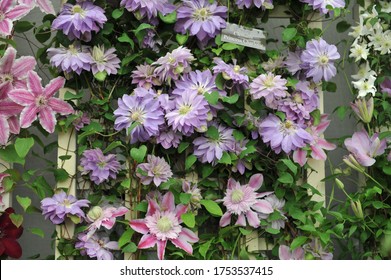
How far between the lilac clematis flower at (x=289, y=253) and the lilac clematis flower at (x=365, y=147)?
0.30 meters

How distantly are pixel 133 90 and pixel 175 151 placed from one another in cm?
21

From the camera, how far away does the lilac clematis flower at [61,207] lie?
1.61m

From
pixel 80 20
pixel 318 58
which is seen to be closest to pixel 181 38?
pixel 80 20

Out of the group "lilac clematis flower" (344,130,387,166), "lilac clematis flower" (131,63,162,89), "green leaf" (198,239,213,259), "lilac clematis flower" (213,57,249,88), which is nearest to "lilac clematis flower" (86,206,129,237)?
"green leaf" (198,239,213,259)

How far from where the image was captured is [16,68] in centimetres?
165

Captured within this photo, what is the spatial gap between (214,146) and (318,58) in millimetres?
370

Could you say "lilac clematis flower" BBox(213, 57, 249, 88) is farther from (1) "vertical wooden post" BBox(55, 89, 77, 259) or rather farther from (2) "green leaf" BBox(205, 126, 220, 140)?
(1) "vertical wooden post" BBox(55, 89, 77, 259)

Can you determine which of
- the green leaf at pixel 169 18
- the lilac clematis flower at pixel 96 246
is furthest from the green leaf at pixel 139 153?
the green leaf at pixel 169 18

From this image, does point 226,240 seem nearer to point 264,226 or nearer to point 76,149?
point 264,226

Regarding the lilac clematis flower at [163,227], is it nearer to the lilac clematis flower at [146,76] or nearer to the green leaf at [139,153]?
the green leaf at [139,153]

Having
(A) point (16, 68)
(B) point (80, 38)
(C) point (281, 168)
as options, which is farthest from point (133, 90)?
(C) point (281, 168)

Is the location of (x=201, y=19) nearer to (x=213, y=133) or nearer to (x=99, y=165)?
(x=213, y=133)

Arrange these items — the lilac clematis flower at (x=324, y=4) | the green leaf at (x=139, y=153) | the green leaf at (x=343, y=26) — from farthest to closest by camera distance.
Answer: the green leaf at (x=343, y=26) → the lilac clematis flower at (x=324, y=4) → the green leaf at (x=139, y=153)

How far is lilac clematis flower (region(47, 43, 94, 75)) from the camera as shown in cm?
163
